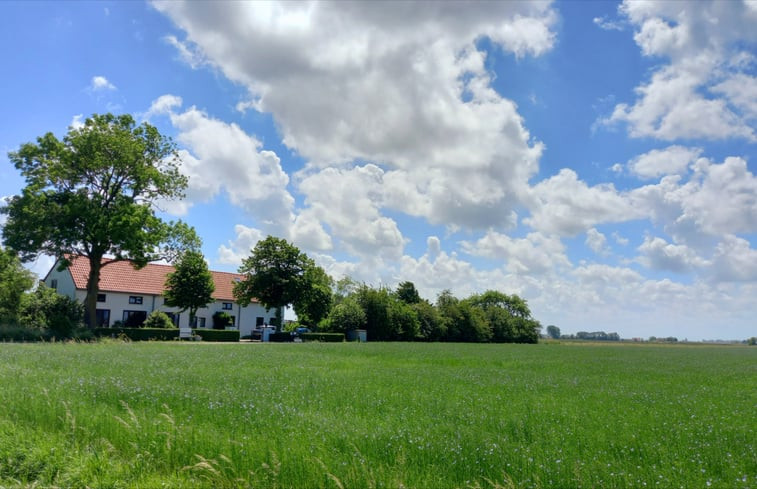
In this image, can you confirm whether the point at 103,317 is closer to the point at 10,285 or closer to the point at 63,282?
the point at 63,282

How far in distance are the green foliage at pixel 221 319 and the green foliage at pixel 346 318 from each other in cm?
1530

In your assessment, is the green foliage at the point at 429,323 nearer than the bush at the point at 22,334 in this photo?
No

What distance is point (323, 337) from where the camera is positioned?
2355 inches

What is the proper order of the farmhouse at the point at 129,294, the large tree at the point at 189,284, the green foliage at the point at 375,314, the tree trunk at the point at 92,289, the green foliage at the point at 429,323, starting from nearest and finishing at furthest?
the tree trunk at the point at 92,289 → the large tree at the point at 189,284 → the farmhouse at the point at 129,294 → the green foliage at the point at 375,314 → the green foliage at the point at 429,323

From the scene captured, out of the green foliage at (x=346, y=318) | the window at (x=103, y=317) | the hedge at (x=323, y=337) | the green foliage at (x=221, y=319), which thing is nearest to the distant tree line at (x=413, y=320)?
the green foliage at (x=346, y=318)

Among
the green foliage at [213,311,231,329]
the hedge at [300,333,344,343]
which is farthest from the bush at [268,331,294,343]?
the green foliage at [213,311,231,329]

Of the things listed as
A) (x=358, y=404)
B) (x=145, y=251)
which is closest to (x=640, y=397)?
(x=358, y=404)

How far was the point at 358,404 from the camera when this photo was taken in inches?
411

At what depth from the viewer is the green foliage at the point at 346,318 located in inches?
2692

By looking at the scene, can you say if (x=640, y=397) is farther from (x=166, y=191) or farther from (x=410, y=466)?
(x=166, y=191)

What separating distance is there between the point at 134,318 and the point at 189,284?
12316mm

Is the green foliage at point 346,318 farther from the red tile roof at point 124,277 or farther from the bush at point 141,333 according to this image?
the bush at point 141,333

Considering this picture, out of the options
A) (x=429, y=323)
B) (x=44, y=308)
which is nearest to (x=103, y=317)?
(x=44, y=308)

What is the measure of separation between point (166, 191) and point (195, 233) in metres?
5.12
